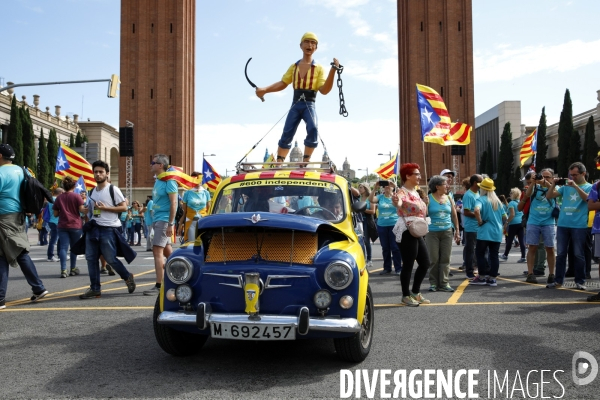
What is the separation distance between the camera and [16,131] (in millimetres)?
54531

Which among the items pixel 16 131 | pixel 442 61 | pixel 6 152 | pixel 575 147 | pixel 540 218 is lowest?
pixel 540 218

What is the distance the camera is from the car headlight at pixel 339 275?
436 cm

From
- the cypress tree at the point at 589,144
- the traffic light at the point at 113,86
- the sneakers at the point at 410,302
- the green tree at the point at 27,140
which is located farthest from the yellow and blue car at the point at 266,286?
the green tree at the point at 27,140

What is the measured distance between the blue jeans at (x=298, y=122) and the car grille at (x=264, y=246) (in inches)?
171

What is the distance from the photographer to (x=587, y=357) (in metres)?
4.80

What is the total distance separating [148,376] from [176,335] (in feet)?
1.67

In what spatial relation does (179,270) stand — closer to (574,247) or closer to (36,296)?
(36,296)

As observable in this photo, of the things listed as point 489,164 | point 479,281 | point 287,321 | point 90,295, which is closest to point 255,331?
point 287,321

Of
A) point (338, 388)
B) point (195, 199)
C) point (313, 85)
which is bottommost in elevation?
point (338, 388)

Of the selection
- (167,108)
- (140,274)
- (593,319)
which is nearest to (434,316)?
(593,319)

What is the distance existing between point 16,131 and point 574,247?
55.7m

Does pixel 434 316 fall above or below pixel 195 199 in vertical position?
below

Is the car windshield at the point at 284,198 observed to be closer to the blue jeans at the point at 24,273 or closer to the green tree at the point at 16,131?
the blue jeans at the point at 24,273

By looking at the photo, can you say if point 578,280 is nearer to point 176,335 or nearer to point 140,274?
point 176,335
